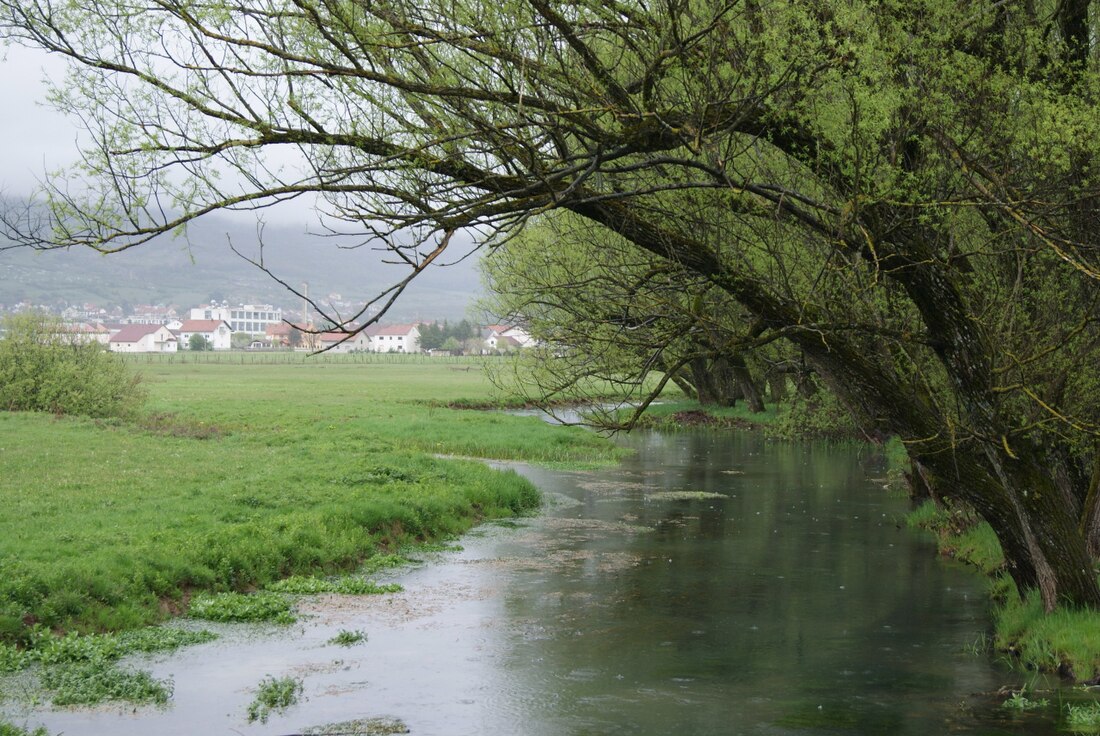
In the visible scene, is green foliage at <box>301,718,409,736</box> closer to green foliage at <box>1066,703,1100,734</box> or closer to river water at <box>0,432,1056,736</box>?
river water at <box>0,432,1056,736</box>

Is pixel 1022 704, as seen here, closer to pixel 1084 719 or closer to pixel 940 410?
pixel 1084 719

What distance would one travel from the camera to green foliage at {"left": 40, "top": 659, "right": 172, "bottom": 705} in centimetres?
1109

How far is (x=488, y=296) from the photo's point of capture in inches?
2293

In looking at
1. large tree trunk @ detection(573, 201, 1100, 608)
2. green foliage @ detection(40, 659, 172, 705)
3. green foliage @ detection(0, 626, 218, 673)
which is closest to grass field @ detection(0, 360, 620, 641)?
green foliage @ detection(0, 626, 218, 673)

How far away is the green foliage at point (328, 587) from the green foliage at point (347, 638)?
2.71 meters

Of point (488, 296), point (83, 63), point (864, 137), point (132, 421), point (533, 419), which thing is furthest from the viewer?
point (488, 296)

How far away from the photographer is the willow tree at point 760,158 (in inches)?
371

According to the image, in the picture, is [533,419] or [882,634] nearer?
[882,634]

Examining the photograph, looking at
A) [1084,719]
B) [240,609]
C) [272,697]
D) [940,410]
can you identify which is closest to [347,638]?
[240,609]

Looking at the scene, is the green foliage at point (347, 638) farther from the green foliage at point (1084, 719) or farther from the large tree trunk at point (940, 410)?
the green foliage at point (1084, 719)

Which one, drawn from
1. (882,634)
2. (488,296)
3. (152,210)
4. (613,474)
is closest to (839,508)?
(613,474)

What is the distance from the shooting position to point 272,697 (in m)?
11.4

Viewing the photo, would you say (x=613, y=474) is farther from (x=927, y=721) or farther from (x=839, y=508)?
(x=927, y=721)

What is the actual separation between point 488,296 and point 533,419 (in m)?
9.47
